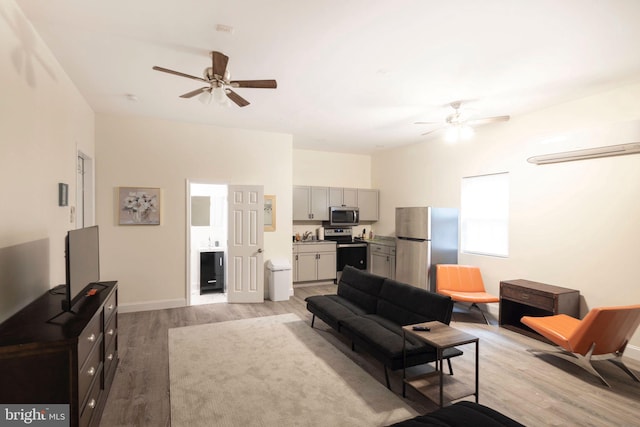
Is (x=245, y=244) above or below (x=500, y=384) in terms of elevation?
above

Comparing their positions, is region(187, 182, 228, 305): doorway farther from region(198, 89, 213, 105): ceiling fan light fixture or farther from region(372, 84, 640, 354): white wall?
region(372, 84, 640, 354): white wall

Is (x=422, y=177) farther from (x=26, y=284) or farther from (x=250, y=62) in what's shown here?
(x=26, y=284)

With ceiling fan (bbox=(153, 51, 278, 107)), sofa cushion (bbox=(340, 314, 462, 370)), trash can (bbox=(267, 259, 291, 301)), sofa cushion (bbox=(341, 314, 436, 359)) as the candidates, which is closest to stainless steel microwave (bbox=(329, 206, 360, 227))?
trash can (bbox=(267, 259, 291, 301))

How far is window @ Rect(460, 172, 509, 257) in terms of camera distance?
4.93 m

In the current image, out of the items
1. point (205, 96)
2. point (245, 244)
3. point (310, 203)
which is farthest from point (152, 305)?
point (205, 96)

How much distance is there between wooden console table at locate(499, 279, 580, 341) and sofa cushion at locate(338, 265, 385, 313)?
1838mm

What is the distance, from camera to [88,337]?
207cm

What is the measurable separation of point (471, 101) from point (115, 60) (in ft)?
13.0

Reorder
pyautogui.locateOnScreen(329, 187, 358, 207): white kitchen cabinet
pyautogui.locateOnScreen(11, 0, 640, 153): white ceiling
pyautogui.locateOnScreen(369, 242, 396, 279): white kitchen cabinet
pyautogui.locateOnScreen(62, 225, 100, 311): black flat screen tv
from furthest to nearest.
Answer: pyautogui.locateOnScreen(329, 187, 358, 207): white kitchen cabinet < pyautogui.locateOnScreen(369, 242, 396, 279): white kitchen cabinet < pyautogui.locateOnScreen(11, 0, 640, 153): white ceiling < pyautogui.locateOnScreen(62, 225, 100, 311): black flat screen tv

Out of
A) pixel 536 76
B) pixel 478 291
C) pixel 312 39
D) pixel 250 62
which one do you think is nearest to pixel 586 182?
pixel 536 76

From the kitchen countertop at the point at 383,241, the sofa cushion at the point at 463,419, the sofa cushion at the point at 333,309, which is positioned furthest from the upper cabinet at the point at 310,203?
the sofa cushion at the point at 463,419

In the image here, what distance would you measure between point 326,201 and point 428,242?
257 centimetres

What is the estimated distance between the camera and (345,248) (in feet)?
23.4

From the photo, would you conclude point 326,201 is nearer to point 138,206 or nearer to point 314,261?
point 314,261
